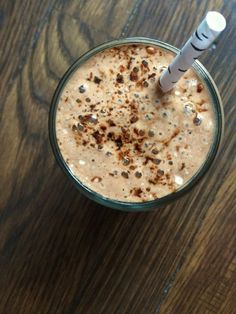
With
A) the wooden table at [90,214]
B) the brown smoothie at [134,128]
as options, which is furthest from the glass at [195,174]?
the wooden table at [90,214]

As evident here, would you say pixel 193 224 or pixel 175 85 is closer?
pixel 175 85

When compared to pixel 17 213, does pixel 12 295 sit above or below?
below

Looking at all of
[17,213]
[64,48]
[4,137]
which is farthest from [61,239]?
[64,48]

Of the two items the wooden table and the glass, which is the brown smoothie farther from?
the wooden table

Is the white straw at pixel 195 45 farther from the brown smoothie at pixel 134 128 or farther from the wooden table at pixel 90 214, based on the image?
the wooden table at pixel 90 214

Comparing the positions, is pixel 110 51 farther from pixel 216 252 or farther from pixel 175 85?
pixel 216 252

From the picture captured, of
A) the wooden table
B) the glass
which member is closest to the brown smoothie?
the glass

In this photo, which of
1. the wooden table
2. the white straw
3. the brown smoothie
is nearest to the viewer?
the white straw
